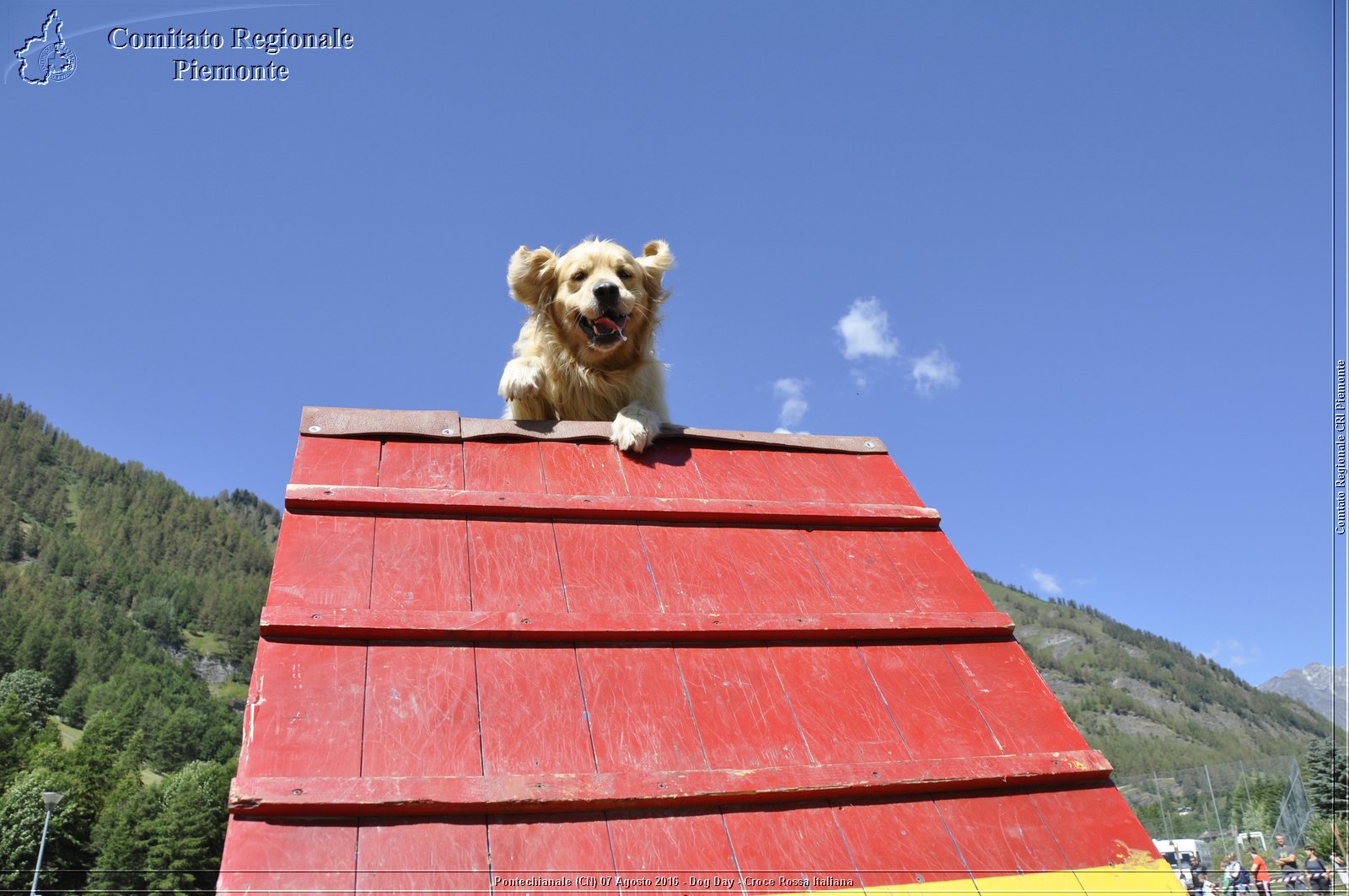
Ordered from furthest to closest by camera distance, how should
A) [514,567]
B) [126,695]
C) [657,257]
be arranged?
[126,695]
[657,257]
[514,567]

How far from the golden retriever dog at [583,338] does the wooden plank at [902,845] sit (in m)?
3.68

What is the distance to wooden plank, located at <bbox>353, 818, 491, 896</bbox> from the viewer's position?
218 cm

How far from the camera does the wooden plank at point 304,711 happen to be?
2.43 meters

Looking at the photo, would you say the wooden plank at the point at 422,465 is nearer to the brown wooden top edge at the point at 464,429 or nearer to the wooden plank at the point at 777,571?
the brown wooden top edge at the point at 464,429

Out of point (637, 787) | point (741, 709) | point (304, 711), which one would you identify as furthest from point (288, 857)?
point (741, 709)

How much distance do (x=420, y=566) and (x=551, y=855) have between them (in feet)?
4.25

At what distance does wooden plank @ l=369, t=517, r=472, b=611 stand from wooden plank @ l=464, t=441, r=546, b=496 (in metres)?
0.34

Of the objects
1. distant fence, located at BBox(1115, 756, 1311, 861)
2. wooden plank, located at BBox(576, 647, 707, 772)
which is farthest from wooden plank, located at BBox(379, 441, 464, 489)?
distant fence, located at BBox(1115, 756, 1311, 861)

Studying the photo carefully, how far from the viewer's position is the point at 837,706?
10.1 feet

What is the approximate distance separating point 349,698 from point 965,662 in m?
2.36

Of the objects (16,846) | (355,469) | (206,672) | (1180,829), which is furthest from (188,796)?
(206,672)

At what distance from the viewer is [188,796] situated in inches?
2746

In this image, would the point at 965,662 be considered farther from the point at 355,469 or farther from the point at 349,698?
the point at 355,469

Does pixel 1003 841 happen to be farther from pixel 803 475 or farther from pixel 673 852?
pixel 803 475
